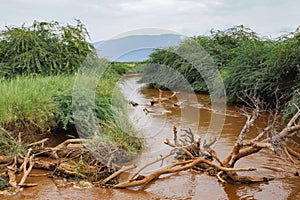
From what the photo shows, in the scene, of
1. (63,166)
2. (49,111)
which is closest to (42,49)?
(49,111)

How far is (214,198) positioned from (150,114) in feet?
15.5

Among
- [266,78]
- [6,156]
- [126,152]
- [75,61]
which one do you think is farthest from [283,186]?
[75,61]

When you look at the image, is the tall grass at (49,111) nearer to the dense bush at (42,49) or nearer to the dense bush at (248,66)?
the dense bush at (248,66)

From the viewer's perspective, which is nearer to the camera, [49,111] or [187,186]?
[187,186]

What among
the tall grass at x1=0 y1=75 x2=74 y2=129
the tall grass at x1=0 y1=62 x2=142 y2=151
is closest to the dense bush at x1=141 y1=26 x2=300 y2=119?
the tall grass at x1=0 y1=62 x2=142 y2=151

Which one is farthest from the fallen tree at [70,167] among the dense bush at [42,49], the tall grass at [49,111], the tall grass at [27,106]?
the dense bush at [42,49]

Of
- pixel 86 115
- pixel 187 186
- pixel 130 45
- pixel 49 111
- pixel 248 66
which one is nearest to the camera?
pixel 187 186

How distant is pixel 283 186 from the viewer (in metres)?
3.89

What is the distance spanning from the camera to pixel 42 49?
32.6ft

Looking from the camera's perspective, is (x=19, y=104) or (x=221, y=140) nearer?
(x=19, y=104)

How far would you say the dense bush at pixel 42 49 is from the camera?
962cm

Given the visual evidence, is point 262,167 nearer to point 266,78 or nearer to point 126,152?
point 126,152

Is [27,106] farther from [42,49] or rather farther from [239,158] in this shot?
[42,49]

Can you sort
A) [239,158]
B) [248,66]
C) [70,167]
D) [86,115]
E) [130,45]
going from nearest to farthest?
[239,158]
[70,167]
[130,45]
[86,115]
[248,66]
